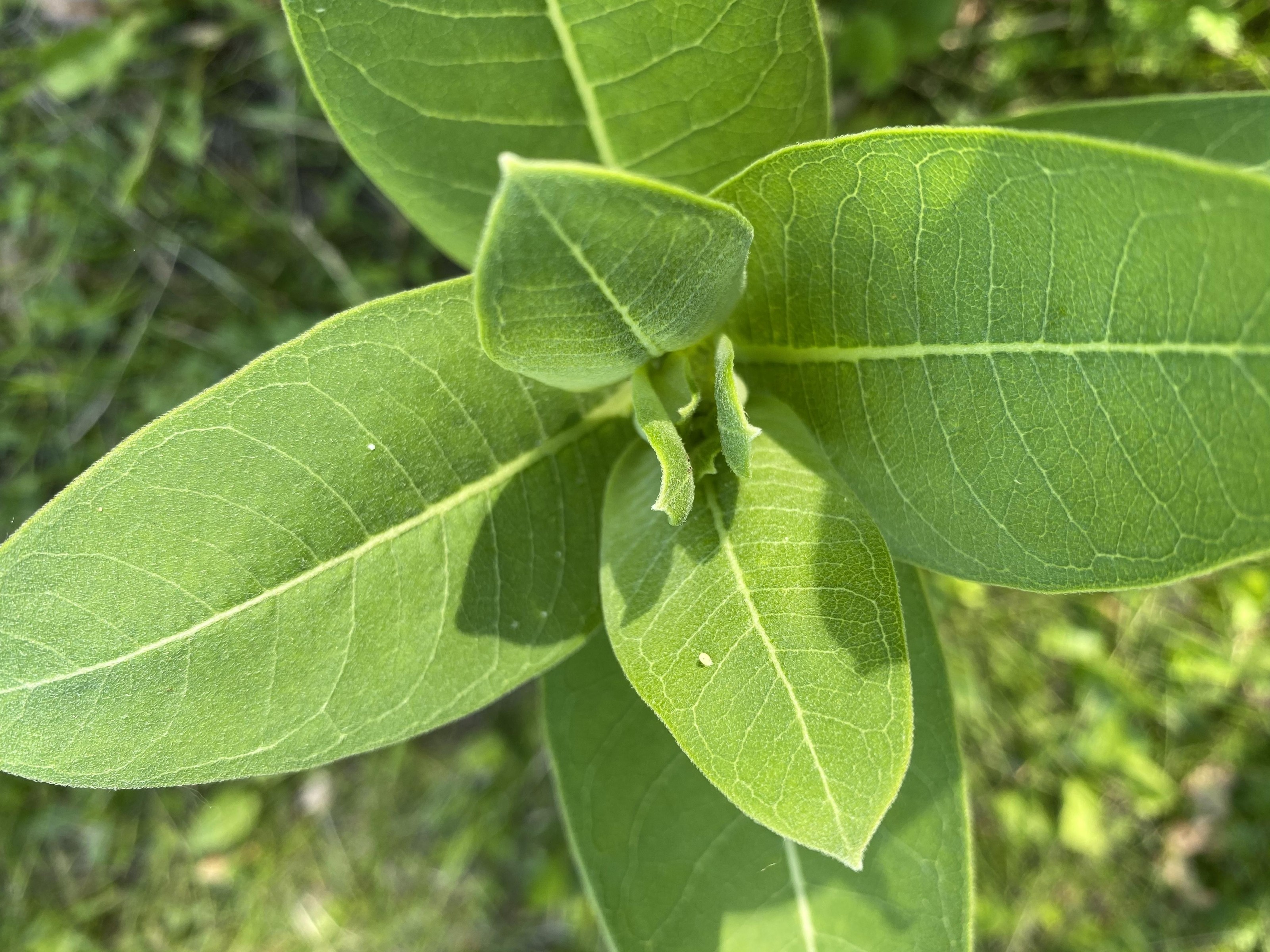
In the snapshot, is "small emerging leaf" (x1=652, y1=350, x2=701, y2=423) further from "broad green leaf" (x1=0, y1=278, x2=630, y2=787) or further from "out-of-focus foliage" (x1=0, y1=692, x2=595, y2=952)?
"out-of-focus foliage" (x1=0, y1=692, x2=595, y2=952)

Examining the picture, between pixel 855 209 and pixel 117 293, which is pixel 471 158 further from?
pixel 117 293

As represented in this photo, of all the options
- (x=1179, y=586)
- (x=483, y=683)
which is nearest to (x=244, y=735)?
(x=483, y=683)

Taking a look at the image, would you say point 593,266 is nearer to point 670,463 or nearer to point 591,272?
point 591,272

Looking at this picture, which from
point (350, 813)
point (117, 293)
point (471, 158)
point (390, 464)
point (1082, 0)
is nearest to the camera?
point (390, 464)

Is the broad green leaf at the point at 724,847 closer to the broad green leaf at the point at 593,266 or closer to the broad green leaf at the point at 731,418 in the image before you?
the broad green leaf at the point at 731,418

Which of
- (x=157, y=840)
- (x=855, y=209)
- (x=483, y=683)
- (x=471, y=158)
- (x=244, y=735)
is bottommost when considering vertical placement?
(x=157, y=840)
